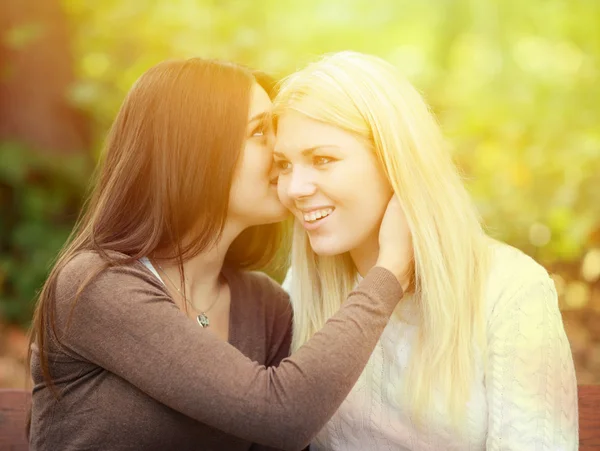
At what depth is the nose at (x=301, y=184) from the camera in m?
2.16

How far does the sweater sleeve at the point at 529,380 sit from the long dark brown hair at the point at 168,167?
89 centimetres

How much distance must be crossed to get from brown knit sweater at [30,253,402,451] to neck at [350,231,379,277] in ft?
1.17

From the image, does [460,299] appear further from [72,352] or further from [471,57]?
[471,57]

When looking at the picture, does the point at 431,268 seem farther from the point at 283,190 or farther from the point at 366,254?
the point at 283,190

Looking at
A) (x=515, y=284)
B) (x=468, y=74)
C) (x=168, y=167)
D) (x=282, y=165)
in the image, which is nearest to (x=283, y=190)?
(x=282, y=165)

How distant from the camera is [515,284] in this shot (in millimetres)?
2086

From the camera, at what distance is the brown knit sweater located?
1847 mm

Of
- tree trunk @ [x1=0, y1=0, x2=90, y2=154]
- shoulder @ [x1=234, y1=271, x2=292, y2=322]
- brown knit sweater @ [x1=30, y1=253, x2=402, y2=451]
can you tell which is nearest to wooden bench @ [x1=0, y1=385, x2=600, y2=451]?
brown knit sweater @ [x1=30, y1=253, x2=402, y2=451]

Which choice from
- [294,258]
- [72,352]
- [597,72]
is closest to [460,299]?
[294,258]

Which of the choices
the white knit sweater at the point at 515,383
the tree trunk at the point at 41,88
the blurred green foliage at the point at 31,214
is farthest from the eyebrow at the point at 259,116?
the tree trunk at the point at 41,88

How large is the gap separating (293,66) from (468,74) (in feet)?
4.76

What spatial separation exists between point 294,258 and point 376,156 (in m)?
0.56

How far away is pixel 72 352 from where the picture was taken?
212 centimetres

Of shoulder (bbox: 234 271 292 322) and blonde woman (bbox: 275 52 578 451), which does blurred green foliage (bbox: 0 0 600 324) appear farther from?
blonde woman (bbox: 275 52 578 451)
